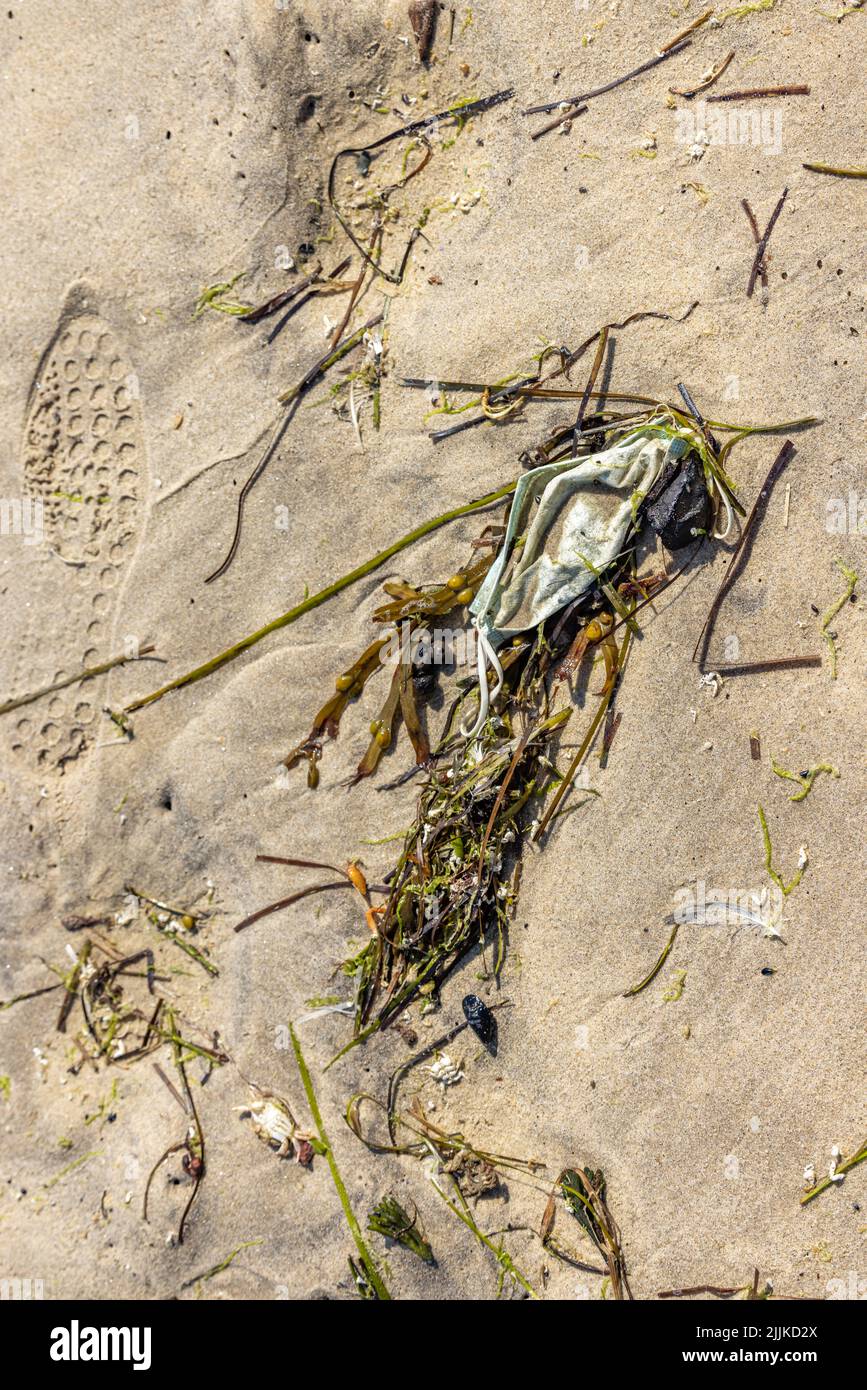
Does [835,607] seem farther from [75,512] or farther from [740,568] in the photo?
[75,512]

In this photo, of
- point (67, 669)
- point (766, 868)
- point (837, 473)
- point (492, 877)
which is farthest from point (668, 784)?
point (67, 669)

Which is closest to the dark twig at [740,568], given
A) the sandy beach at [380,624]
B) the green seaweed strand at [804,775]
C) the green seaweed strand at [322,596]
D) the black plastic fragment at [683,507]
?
the sandy beach at [380,624]

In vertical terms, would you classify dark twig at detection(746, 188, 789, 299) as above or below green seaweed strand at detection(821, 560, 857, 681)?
above

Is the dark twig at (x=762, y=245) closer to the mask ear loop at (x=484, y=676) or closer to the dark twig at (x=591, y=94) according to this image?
the dark twig at (x=591, y=94)

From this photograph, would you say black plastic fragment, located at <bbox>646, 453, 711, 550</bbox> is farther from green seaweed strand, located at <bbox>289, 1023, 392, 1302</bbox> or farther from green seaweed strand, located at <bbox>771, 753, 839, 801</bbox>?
green seaweed strand, located at <bbox>289, 1023, 392, 1302</bbox>

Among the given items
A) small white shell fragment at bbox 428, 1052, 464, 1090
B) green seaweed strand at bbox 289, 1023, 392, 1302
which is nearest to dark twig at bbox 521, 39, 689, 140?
small white shell fragment at bbox 428, 1052, 464, 1090

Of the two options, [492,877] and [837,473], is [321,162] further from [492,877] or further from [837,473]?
[492,877]

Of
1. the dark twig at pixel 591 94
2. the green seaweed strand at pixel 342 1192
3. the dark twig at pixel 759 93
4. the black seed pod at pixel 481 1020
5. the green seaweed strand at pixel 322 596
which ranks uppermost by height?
the dark twig at pixel 591 94
